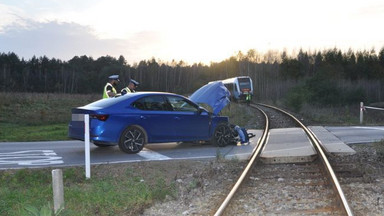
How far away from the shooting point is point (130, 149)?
1013 centimetres

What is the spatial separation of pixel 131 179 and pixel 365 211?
3924 mm

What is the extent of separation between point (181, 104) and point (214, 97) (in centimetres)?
258

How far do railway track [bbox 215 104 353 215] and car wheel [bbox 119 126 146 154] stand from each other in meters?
2.81

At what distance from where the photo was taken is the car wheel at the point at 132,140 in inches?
394

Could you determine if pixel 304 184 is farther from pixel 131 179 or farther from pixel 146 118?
pixel 146 118

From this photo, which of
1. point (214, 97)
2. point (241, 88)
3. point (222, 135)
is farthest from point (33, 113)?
point (222, 135)

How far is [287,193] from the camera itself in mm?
6574

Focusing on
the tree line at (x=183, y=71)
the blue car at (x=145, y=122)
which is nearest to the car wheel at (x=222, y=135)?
the blue car at (x=145, y=122)

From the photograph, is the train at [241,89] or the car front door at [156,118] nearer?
the car front door at [156,118]

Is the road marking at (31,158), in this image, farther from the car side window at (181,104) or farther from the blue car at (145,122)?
the car side window at (181,104)

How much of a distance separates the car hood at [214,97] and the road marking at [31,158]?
16.1 feet

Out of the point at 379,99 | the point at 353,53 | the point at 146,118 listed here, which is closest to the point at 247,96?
the point at 379,99

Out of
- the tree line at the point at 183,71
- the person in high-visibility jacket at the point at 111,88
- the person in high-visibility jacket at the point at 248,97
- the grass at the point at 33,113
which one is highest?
the tree line at the point at 183,71

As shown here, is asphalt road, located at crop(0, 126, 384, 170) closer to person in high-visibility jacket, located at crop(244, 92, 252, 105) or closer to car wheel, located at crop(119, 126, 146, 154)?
car wheel, located at crop(119, 126, 146, 154)
